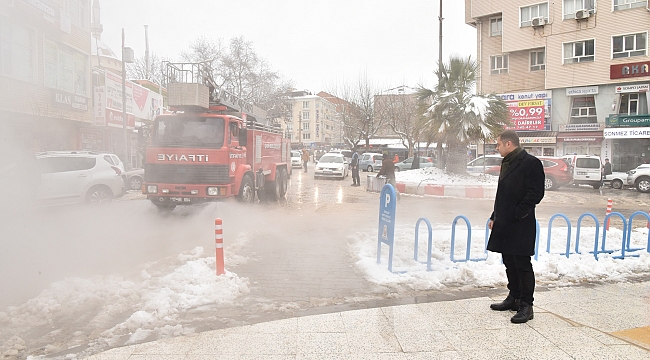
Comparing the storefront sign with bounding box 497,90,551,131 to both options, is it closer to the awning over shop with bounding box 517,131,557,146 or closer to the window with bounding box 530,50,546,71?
the awning over shop with bounding box 517,131,557,146

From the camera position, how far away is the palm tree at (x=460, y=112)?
17109 millimetres

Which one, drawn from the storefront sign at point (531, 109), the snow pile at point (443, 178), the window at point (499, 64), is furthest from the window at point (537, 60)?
the snow pile at point (443, 178)

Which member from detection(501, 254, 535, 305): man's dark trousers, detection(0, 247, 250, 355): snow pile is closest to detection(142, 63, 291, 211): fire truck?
detection(0, 247, 250, 355): snow pile

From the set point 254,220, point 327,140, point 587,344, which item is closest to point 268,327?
point 587,344

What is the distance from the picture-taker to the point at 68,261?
6762 millimetres

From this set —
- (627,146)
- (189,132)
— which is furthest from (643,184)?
(189,132)

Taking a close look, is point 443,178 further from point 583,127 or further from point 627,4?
point 627,4

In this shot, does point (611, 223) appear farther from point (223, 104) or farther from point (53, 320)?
point (53, 320)

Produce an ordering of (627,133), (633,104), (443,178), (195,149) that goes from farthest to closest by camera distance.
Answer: (633,104) < (627,133) < (443,178) < (195,149)

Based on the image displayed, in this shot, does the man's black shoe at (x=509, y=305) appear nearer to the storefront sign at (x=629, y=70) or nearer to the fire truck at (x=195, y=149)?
the fire truck at (x=195, y=149)

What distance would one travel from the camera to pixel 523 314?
4434 millimetres

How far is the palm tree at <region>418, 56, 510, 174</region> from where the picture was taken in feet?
56.1

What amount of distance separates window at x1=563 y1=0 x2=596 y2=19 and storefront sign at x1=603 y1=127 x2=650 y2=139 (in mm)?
7804

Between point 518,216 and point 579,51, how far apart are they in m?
30.2
